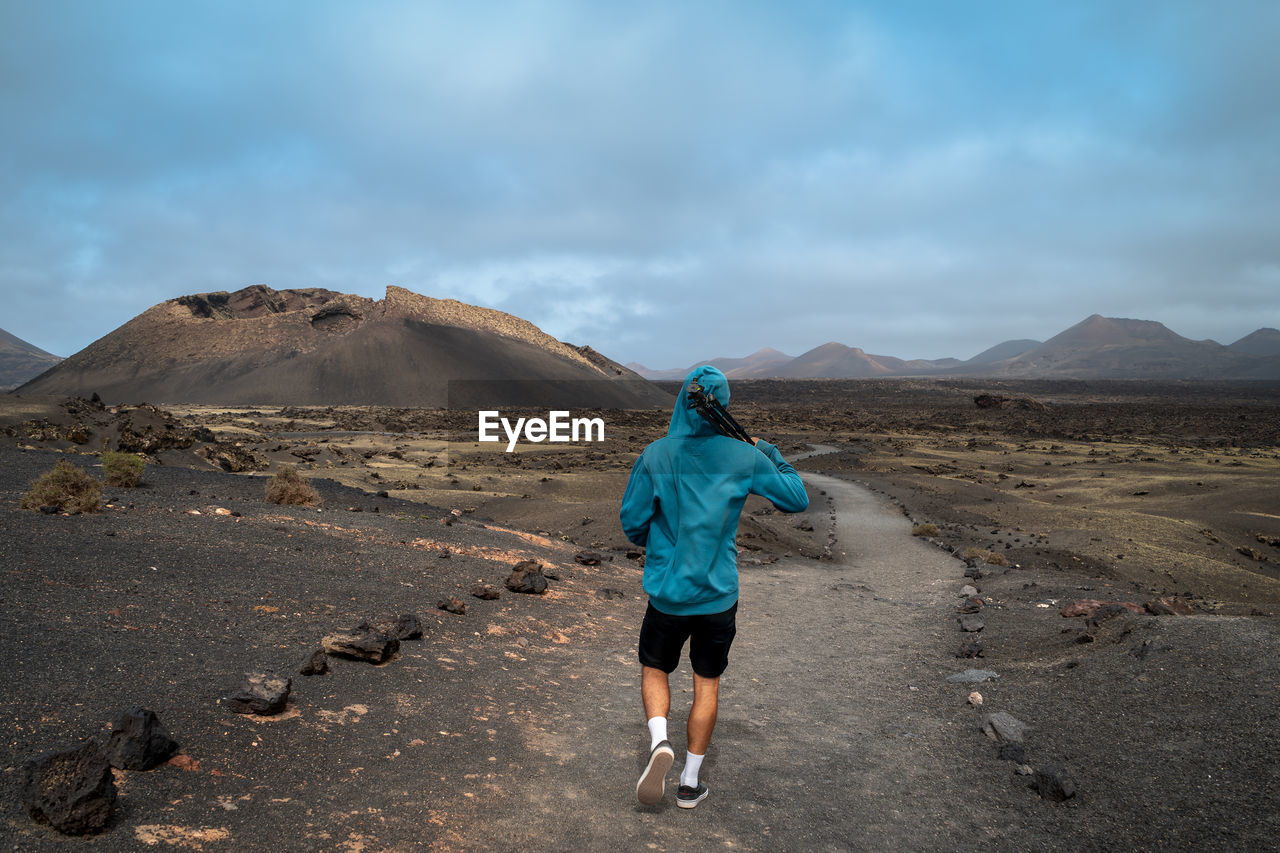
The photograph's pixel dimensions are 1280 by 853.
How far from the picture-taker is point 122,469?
37.8 ft

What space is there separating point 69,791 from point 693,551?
2790 millimetres

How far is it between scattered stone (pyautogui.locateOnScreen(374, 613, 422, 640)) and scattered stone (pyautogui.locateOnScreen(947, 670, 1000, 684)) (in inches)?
186

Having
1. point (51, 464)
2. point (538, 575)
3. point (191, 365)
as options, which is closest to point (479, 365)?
point (191, 365)

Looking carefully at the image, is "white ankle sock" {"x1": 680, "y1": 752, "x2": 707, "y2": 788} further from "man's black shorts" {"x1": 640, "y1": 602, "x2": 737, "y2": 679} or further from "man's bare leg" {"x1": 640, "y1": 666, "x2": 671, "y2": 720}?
"man's black shorts" {"x1": 640, "y1": 602, "x2": 737, "y2": 679}

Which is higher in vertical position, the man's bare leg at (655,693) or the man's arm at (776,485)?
the man's arm at (776,485)

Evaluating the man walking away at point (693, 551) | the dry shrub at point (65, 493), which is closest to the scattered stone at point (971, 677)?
the man walking away at point (693, 551)

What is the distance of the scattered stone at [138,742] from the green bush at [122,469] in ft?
32.8

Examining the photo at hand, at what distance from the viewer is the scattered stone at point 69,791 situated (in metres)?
2.79

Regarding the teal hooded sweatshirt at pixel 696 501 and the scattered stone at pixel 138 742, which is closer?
the scattered stone at pixel 138 742

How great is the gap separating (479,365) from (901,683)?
90013 millimetres

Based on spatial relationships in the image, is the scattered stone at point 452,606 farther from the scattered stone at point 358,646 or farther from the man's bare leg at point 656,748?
the man's bare leg at point 656,748

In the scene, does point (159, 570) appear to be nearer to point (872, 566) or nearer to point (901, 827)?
point (901, 827)

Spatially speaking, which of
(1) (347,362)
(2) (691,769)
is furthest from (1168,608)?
(1) (347,362)

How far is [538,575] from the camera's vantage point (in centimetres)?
875
